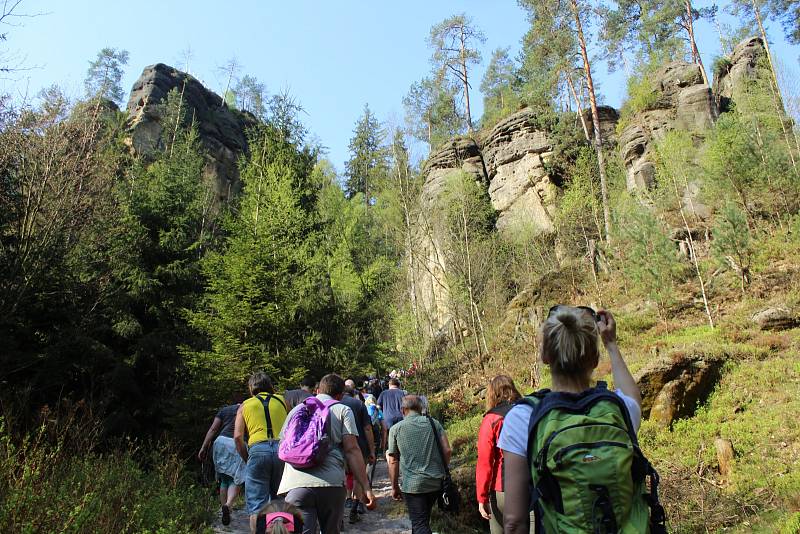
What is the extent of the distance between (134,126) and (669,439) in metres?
38.9

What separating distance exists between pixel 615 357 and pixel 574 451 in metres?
0.62

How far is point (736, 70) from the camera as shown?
1066 inches

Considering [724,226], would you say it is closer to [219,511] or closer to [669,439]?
[669,439]

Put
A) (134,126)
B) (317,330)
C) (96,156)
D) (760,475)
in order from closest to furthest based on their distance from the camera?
(760,475)
(96,156)
(317,330)
(134,126)

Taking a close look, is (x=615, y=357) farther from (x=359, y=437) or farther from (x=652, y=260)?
(x=652, y=260)

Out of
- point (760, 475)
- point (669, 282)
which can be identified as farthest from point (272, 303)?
point (669, 282)

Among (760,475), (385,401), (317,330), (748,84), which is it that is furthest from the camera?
(748,84)

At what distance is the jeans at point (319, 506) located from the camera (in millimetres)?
3625

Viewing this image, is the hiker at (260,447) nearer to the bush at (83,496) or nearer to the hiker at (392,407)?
the bush at (83,496)

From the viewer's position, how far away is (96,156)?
33.6 ft

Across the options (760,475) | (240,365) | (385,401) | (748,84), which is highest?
(748,84)

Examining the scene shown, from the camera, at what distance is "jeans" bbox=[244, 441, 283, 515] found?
4684 mm

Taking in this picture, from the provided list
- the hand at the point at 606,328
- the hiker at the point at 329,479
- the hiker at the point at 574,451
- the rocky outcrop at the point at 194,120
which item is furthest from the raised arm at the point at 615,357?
the rocky outcrop at the point at 194,120

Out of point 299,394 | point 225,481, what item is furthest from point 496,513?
point 225,481
